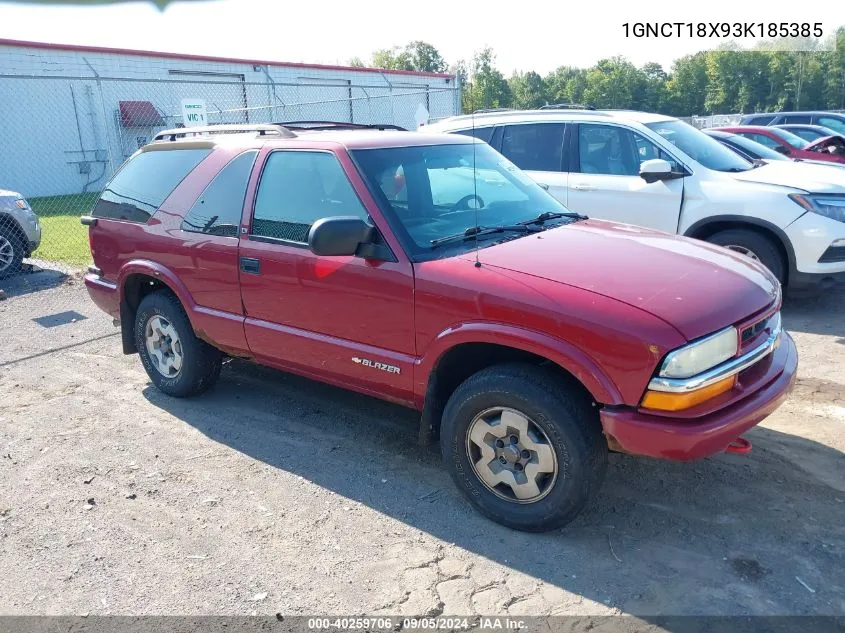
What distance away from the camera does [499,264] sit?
346 centimetres

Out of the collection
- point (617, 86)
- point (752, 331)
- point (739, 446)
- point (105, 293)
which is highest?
point (617, 86)

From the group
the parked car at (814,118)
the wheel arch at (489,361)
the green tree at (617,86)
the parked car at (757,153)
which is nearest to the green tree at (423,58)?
the green tree at (617,86)

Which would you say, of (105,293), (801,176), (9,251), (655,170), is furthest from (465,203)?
(9,251)

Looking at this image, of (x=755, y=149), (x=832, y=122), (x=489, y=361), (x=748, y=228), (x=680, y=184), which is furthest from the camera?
(x=832, y=122)

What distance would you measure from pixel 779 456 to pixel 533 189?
216 cm

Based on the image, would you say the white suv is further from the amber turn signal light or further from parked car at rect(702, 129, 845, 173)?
the amber turn signal light

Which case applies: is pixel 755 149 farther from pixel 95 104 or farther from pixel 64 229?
pixel 95 104

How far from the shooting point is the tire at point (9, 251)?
9.59m

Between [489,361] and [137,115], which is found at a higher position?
[137,115]

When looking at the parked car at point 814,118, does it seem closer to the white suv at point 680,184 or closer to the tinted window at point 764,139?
the tinted window at point 764,139

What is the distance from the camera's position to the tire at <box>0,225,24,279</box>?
31.4ft

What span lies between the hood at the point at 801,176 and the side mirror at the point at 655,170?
692 mm

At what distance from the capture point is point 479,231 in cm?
393

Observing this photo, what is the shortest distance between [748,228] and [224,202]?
4891 mm
